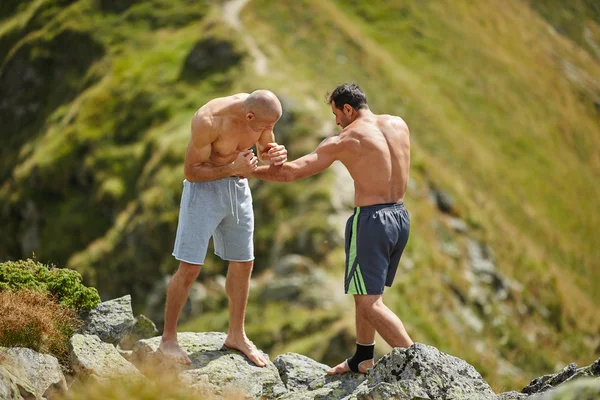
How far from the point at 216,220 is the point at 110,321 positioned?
2.37m

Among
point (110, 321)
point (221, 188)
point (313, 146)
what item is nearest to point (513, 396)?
point (221, 188)

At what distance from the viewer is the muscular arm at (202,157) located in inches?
433

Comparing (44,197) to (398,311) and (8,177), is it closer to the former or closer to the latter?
(8,177)

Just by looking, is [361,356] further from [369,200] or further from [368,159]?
[368,159]

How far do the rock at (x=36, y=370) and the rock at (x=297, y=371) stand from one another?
3.57 metres

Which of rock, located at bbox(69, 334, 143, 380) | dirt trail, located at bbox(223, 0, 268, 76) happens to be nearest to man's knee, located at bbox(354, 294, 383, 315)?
Result: rock, located at bbox(69, 334, 143, 380)

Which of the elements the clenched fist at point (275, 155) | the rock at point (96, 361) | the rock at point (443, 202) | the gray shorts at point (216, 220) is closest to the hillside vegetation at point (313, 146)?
the rock at point (443, 202)

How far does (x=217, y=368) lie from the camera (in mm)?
11383

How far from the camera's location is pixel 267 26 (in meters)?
54.8

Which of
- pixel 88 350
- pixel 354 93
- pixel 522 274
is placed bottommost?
pixel 522 274

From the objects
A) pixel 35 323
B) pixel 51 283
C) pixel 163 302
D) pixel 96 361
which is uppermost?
pixel 35 323

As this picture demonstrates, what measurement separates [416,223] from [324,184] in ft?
17.8

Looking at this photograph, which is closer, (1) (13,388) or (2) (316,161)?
(1) (13,388)

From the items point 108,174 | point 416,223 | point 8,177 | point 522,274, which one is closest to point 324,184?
point 416,223
